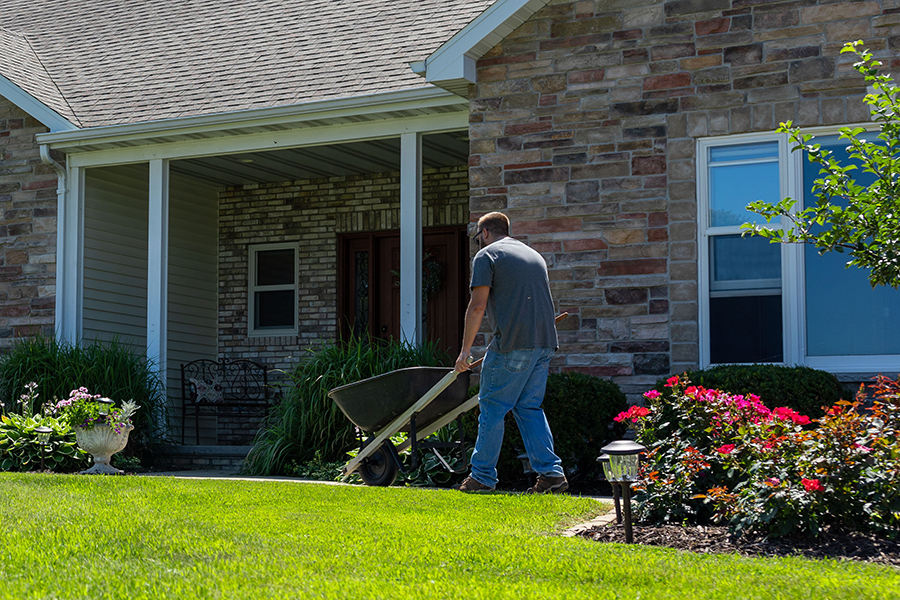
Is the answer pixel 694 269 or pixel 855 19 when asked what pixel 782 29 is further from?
pixel 694 269

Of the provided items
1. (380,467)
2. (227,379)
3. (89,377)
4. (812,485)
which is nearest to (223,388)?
(227,379)

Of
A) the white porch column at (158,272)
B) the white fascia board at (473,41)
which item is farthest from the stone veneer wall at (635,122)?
the white porch column at (158,272)

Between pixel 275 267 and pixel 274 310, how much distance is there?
57cm

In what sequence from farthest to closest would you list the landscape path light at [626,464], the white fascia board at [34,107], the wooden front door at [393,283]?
the wooden front door at [393,283], the white fascia board at [34,107], the landscape path light at [626,464]

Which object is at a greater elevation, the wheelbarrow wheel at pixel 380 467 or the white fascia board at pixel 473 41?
the white fascia board at pixel 473 41

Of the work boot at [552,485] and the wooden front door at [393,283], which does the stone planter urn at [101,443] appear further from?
the wooden front door at [393,283]

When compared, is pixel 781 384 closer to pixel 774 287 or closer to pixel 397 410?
pixel 774 287

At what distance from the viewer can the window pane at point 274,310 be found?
13.9 m

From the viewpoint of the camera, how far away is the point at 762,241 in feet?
28.7

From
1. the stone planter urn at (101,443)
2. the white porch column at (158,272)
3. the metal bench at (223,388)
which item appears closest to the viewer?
the stone planter urn at (101,443)

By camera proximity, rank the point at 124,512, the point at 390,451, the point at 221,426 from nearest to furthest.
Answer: the point at 124,512 → the point at 390,451 → the point at 221,426

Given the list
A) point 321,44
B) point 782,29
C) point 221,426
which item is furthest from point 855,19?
point 221,426

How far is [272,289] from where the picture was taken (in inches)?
549

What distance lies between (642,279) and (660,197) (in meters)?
0.70
